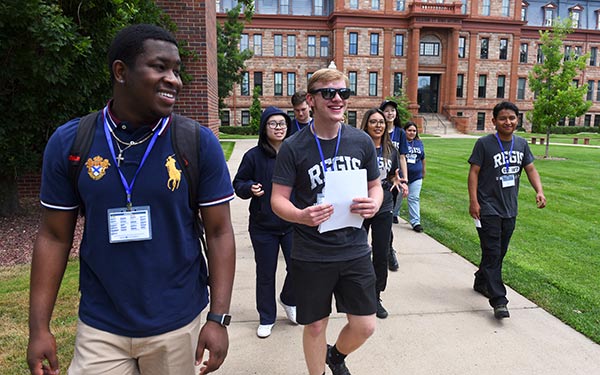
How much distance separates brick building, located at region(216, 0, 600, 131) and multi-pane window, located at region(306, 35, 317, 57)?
0.10 meters

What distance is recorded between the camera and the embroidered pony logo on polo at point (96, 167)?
5.82 feet

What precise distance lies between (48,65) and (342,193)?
4.92 meters

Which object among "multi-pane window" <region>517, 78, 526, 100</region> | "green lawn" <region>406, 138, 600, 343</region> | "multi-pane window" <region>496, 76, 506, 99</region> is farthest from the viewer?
"multi-pane window" <region>517, 78, 526, 100</region>

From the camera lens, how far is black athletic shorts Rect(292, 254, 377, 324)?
282 cm

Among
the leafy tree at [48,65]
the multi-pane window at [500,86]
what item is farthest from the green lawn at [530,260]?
the multi-pane window at [500,86]

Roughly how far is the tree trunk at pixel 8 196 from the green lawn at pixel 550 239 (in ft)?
23.6

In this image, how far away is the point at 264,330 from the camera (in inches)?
160

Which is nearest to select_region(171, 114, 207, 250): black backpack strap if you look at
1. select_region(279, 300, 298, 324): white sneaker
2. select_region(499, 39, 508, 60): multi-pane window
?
select_region(279, 300, 298, 324): white sneaker

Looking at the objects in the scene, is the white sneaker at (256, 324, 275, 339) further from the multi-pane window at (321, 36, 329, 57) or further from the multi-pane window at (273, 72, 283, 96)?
the multi-pane window at (321, 36, 329, 57)

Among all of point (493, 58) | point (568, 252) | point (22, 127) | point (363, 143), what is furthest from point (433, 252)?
point (493, 58)

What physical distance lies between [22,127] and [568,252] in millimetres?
8183

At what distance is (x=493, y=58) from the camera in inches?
1945

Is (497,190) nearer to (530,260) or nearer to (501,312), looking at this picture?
(501,312)

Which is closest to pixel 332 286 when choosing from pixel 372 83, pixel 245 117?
pixel 372 83
